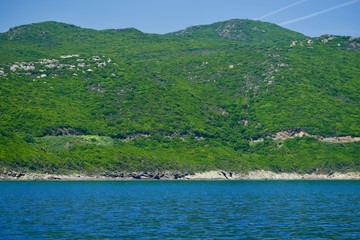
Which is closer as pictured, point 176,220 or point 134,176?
point 176,220

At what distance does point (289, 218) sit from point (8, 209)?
35336 mm

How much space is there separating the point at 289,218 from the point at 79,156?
128 metres

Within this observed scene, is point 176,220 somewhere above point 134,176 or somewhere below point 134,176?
above

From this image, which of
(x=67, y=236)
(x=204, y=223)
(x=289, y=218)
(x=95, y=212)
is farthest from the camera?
(x=95, y=212)

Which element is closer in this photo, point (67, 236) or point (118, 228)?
point (67, 236)

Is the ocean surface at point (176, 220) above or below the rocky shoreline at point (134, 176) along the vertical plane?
above

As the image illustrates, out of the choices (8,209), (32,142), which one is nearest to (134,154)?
(32,142)

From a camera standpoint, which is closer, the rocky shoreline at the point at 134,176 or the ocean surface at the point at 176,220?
the ocean surface at the point at 176,220

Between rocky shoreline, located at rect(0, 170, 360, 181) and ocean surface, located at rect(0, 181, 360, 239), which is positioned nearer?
ocean surface, located at rect(0, 181, 360, 239)

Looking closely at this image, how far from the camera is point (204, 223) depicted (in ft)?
188

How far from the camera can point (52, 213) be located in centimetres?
6581

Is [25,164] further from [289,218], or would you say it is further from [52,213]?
[289,218]

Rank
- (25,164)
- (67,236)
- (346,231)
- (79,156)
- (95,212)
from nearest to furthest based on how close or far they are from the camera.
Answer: (67,236) < (346,231) < (95,212) < (25,164) < (79,156)

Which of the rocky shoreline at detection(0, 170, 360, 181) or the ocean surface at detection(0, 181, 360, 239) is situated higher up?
the ocean surface at detection(0, 181, 360, 239)
